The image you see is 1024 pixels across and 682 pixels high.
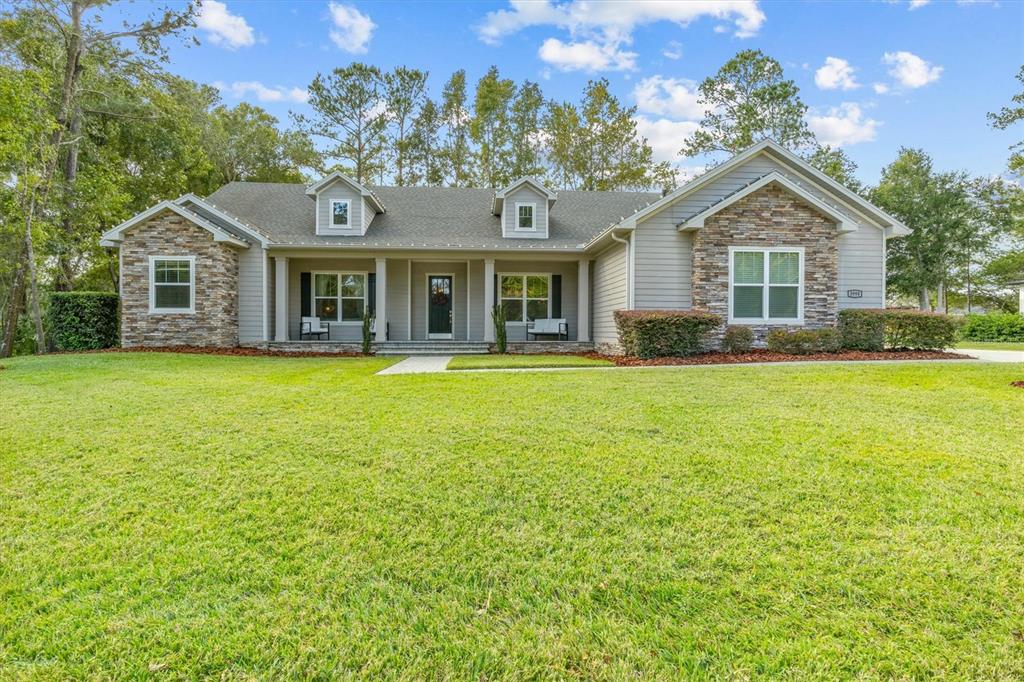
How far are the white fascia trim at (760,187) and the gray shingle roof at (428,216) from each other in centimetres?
397

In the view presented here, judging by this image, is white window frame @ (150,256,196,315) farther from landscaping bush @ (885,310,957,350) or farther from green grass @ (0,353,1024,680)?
landscaping bush @ (885,310,957,350)

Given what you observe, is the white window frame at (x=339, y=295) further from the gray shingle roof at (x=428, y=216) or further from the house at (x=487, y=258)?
the gray shingle roof at (x=428, y=216)

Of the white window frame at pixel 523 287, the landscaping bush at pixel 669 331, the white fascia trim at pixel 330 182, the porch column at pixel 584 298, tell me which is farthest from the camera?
the white window frame at pixel 523 287

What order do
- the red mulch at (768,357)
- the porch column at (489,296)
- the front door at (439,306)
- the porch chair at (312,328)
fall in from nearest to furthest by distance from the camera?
1. the red mulch at (768,357)
2. the porch column at (489,296)
3. the porch chair at (312,328)
4. the front door at (439,306)

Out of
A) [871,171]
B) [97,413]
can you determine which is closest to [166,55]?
[97,413]

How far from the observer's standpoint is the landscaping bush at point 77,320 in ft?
41.8

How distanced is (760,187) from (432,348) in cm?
909

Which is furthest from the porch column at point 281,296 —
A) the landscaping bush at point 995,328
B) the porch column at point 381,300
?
the landscaping bush at point 995,328

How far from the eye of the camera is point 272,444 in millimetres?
4031

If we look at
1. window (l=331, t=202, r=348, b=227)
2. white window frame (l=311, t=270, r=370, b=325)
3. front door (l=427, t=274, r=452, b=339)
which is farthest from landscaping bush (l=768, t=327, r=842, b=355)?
window (l=331, t=202, r=348, b=227)

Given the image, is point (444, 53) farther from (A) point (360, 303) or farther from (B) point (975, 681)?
(B) point (975, 681)

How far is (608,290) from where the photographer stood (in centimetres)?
1316

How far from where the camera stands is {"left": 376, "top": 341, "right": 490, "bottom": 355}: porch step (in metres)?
13.4

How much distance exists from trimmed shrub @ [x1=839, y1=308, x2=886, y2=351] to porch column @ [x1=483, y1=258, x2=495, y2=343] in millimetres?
8632
